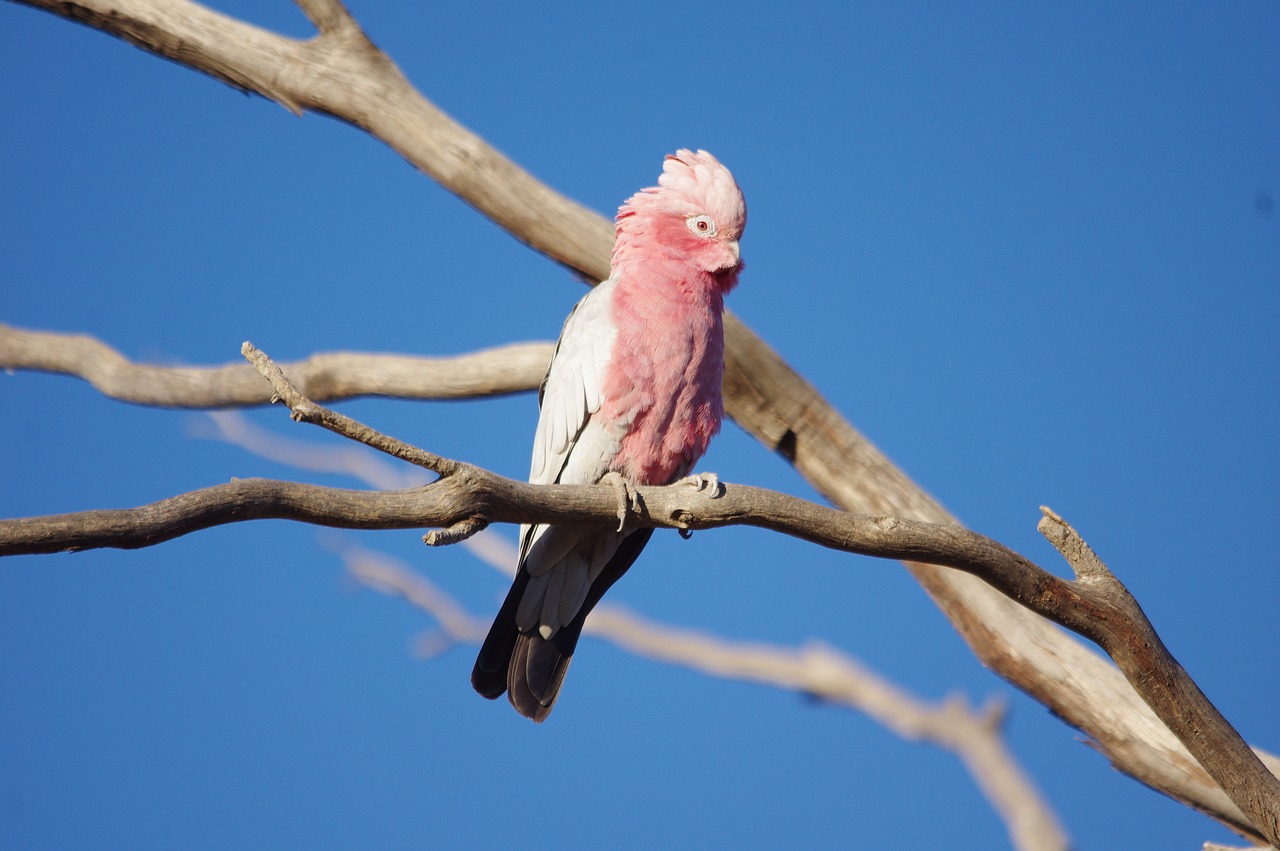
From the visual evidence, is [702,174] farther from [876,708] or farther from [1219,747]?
[1219,747]

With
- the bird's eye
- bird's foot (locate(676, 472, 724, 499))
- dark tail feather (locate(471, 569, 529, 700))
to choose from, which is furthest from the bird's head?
dark tail feather (locate(471, 569, 529, 700))

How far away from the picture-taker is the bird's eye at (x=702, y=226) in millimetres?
4547

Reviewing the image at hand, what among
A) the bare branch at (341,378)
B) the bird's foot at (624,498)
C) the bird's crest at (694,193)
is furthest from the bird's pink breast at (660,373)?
the bare branch at (341,378)

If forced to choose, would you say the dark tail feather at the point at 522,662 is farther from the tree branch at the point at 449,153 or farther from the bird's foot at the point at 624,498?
the tree branch at the point at 449,153

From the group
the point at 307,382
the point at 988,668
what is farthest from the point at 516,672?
the point at 307,382

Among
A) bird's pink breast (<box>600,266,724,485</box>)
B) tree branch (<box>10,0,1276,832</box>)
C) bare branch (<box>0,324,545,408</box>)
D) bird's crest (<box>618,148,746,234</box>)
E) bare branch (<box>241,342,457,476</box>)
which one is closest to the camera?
bare branch (<box>241,342,457,476</box>)

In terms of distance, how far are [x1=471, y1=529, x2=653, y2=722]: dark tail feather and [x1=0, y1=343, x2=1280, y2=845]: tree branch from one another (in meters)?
0.82

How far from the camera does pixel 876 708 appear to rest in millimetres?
4008

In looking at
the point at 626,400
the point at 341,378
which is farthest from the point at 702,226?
the point at 341,378

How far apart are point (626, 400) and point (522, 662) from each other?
3.76 feet

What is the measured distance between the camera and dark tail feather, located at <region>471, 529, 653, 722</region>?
4367 millimetres

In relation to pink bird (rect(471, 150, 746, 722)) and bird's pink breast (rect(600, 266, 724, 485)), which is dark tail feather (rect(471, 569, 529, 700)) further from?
bird's pink breast (rect(600, 266, 724, 485))

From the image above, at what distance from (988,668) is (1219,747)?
1854 millimetres

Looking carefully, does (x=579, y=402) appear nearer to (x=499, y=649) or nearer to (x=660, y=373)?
(x=660, y=373)
